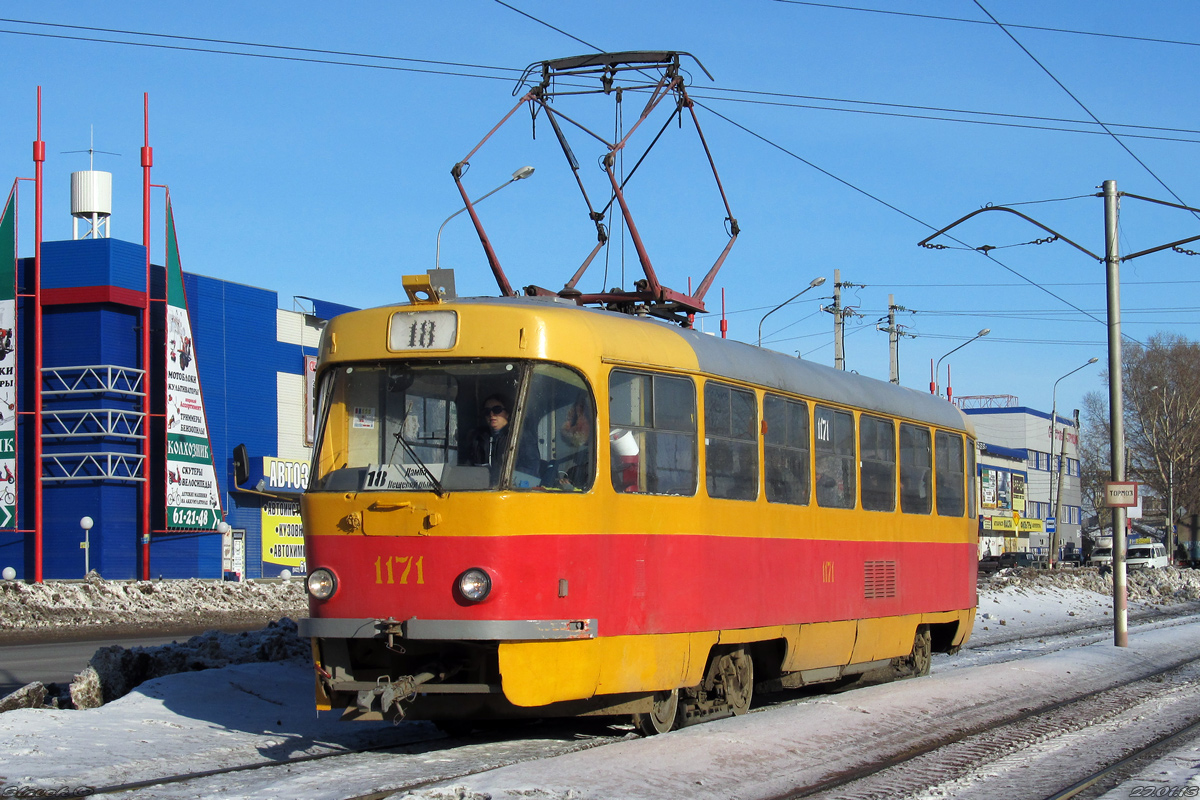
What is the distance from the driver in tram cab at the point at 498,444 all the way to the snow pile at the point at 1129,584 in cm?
2759

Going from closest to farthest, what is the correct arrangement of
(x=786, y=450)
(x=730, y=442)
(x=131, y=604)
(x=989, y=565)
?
(x=730, y=442)
(x=786, y=450)
(x=131, y=604)
(x=989, y=565)

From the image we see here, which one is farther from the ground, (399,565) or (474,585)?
(399,565)

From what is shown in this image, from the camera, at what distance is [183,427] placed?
39.7 meters

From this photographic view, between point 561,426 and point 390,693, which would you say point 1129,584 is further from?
point 390,693

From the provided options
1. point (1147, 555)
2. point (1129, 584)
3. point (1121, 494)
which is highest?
point (1121, 494)

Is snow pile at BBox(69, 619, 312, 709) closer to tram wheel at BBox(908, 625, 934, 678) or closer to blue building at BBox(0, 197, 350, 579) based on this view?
tram wheel at BBox(908, 625, 934, 678)

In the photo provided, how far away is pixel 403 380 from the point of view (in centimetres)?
874

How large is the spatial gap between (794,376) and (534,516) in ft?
12.5

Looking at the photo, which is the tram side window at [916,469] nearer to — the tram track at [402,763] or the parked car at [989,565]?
the tram track at [402,763]

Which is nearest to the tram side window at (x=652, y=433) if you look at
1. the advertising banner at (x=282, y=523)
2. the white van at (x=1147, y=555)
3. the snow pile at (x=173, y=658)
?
the snow pile at (x=173, y=658)

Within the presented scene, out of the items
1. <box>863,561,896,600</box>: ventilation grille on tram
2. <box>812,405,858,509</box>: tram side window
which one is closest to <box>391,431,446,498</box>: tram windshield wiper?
<box>812,405,858,509</box>: tram side window

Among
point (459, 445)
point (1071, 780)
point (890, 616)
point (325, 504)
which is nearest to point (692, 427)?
point (459, 445)

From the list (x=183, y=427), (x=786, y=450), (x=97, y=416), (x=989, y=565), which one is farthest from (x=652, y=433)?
(x=989, y=565)

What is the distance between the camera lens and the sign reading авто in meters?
39.2
